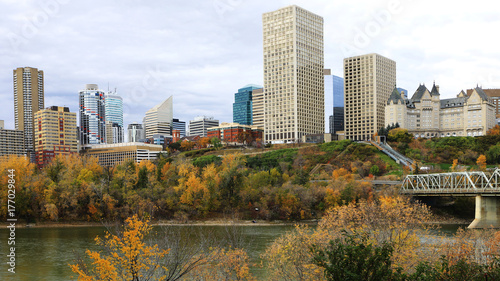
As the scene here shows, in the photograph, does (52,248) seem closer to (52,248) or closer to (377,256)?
(52,248)

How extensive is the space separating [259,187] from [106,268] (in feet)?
284

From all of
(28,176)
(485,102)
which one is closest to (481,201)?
(28,176)

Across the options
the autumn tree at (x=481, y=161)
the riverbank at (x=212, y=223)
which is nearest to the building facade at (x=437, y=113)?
the autumn tree at (x=481, y=161)

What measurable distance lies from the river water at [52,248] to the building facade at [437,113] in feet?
364

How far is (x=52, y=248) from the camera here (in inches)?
2589

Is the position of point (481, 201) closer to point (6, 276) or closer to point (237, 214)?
point (237, 214)

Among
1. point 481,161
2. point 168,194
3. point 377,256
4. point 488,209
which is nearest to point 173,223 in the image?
point 168,194

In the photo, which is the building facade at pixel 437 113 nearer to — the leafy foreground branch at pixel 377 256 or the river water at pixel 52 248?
the river water at pixel 52 248

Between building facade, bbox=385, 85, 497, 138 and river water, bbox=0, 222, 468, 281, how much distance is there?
11087cm

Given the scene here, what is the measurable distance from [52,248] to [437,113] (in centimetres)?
16274

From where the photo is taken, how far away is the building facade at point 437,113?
179 m

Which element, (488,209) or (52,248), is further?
(488,209)

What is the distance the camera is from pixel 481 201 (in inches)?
3413

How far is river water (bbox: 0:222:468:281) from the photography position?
49884 mm
